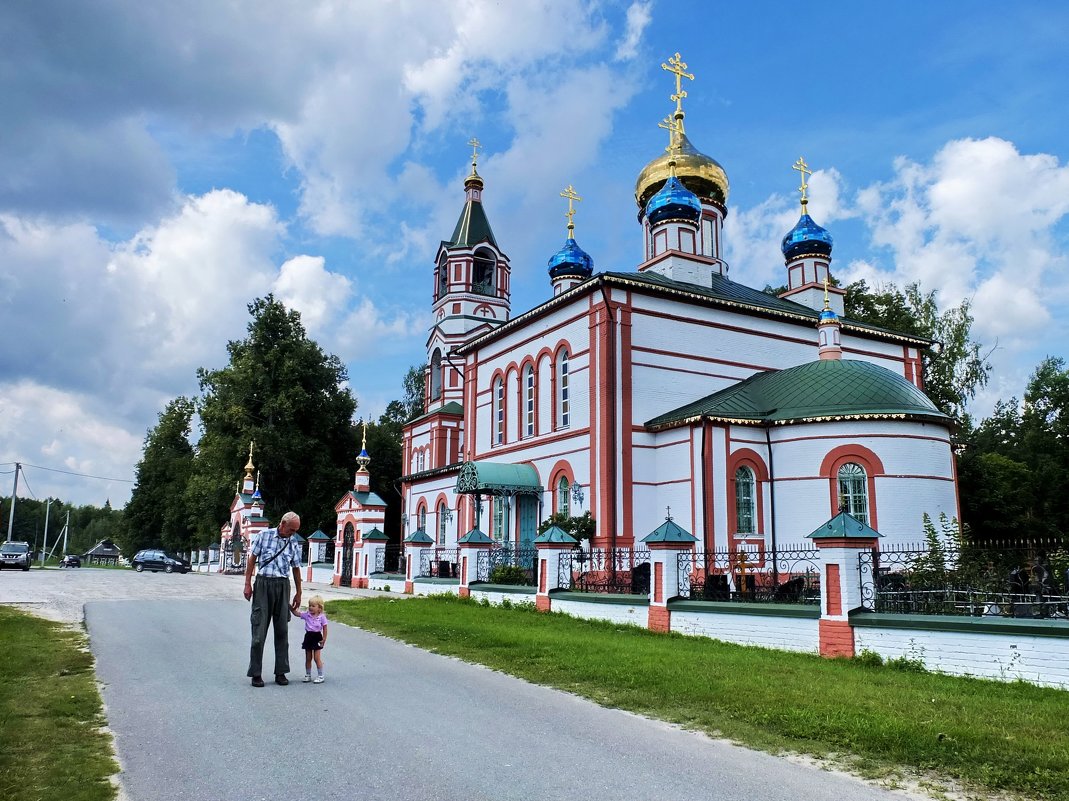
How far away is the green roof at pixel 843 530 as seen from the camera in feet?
30.8

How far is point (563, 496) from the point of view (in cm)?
2109

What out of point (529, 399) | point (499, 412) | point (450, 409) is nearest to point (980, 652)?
point (529, 399)

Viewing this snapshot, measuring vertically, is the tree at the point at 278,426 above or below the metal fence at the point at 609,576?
above

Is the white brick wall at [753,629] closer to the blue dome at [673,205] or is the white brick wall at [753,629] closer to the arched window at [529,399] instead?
the arched window at [529,399]

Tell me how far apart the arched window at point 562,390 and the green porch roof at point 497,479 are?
1671 mm

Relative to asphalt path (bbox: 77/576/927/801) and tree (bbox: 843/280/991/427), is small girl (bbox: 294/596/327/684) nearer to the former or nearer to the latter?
asphalt path (bbox: 77/576/927/801)

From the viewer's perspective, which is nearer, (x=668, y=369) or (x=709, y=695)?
(x=709, y=695)

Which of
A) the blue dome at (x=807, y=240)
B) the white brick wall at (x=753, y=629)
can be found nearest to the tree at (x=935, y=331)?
the blue dome at (x=807, y=240)

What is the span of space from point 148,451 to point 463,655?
5375 centimetres

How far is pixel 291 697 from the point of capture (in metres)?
6.92

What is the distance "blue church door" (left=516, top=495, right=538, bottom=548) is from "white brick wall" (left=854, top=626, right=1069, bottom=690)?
44.4 feet

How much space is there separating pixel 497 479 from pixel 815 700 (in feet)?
49.7

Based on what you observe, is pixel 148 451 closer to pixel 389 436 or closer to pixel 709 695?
pixel 389 436

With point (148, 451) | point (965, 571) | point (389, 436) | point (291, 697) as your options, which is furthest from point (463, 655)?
point (148, 451)
